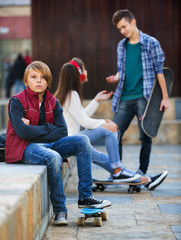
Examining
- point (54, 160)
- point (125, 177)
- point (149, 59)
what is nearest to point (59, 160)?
point (54, 160)

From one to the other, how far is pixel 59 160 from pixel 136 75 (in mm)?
2022

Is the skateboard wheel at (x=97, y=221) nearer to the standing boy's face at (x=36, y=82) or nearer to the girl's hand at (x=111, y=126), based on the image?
the standing boy's face at (x=36, y=82)

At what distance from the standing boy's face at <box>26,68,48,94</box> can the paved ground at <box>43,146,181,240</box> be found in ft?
3.61

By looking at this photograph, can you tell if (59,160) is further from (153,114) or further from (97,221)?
(153,114)

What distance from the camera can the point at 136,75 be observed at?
5.67 meters

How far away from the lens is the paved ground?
374cm

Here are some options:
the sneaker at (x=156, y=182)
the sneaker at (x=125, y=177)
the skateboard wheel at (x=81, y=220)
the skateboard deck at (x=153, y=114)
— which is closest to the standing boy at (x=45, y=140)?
the skateboard wheel at (x=81, y=220)

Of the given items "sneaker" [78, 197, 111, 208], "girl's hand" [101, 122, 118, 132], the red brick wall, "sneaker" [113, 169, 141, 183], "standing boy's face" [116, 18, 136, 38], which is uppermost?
the red brick wall

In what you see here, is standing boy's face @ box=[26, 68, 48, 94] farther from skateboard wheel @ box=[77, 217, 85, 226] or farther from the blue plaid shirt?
the blue plaid shirt

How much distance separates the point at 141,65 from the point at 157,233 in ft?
7.78

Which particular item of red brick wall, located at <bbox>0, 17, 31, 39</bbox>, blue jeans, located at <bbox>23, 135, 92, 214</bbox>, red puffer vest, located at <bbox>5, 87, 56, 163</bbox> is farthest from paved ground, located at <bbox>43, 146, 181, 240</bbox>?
red brick wall, located at <bbox>0, 17, 31, 39</bbox>

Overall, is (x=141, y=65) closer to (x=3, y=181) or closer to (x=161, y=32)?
(x=3, y=181)

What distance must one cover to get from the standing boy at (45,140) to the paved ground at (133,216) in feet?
0.62

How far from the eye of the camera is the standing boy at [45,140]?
156 inches
